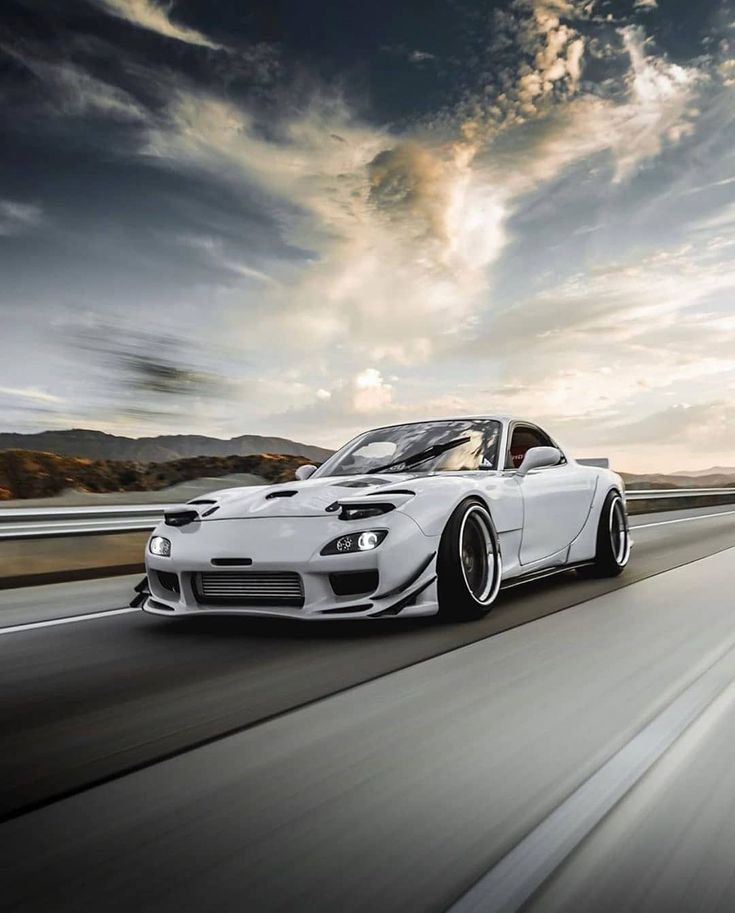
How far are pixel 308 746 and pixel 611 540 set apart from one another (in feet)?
19.0

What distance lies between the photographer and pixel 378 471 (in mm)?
7301

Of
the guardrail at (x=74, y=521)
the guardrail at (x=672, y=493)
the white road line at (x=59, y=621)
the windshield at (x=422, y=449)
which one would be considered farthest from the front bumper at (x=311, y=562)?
the guardrail at (x=672, y=493)

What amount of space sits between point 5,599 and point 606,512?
4873 millimetres

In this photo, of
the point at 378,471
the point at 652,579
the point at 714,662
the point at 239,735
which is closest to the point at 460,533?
the point at 378,471

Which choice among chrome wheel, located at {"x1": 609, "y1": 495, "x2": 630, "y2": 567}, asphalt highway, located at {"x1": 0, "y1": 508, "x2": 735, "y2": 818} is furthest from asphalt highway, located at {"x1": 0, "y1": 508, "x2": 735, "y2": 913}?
chrome wheel, located at {"x1": 609, "y1": 495, "x2": 630, "y2": 567}

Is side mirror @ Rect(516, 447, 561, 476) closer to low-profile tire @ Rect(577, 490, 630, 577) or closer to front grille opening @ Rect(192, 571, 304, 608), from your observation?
low-profile tire @ Rect(577, 490, 630, 577)

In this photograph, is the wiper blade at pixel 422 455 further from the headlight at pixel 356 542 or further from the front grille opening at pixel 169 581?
the front grille opening at pixel 169 581

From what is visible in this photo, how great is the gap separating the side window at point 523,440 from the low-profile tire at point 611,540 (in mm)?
826

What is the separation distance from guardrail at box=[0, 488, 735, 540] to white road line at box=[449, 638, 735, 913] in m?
4.84

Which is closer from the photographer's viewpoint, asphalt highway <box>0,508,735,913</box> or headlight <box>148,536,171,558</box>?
asphalt highway <box>0,508,735,913</box>

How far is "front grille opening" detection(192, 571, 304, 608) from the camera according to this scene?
5828mm

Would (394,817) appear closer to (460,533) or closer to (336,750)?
(336,750)

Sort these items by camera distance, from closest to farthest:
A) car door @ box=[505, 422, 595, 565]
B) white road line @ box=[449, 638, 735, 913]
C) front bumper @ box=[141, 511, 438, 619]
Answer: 1. white road line @ box=[449, 638, 735, 913]
2. front bumper @ box=[141, 511, 438, 619]
3. car door @ box=[505, 422, 595, 565]

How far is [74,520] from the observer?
9469 millimetres
